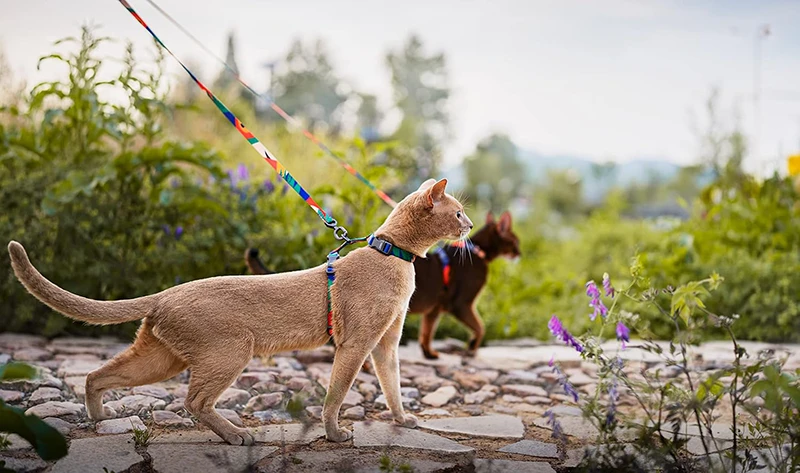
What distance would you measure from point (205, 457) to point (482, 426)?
131cm

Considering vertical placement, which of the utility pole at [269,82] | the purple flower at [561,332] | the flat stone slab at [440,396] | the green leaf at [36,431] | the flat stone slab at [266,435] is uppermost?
the utility pole at [269,82]

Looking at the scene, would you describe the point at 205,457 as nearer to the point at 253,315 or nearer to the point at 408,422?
the point at 253,315

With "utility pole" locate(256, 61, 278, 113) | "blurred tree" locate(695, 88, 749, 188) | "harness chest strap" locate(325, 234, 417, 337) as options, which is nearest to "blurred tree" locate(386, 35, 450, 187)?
"utility pole" locate(256, 61, 278, 113)

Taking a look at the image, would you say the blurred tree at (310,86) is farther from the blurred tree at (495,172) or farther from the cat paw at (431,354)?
the cat paw at (431,354)

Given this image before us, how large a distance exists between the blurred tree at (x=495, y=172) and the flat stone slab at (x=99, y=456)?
18.5 meters

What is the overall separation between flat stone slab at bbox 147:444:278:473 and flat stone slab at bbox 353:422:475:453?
15.0 inches

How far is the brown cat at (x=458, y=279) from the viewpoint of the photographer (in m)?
4.29

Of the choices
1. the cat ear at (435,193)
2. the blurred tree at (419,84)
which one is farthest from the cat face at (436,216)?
the blurred tree at (419,84)

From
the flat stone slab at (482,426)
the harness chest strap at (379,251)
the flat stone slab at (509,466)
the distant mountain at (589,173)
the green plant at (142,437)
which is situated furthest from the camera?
the distant mountain at (589,173)

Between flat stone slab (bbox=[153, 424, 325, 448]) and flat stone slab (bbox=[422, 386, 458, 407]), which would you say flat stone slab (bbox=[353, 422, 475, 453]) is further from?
flat stone slab (bbox=[422, 386, 458, 407])

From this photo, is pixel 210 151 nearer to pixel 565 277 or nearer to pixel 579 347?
pixel 579 347

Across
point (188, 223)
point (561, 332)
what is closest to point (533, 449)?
point (561, 332)

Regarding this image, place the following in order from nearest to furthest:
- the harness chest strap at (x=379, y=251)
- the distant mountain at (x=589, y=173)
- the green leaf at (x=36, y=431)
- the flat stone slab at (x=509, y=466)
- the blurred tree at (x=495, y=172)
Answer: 1. the green leaf at (x=36, y=431)
2. the flat stone slab at (x=509, y=466)
3. the harness chest strap at (x=379, y=251)
4. the distant mountain at (x=589, y=173)
5. the blurred tree at (x=495, y=172)

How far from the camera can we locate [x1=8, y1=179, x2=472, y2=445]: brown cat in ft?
8.11
